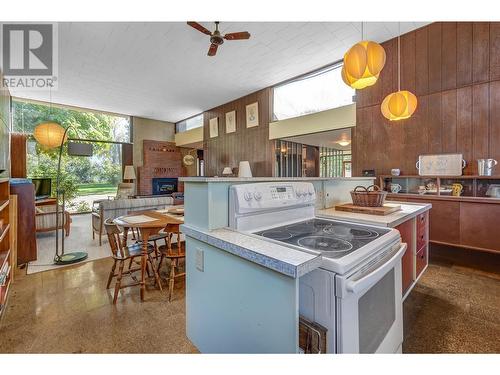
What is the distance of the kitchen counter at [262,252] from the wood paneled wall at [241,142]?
4647 mm

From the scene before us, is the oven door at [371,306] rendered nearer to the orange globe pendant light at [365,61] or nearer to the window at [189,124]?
the orange globe pendant light at [365,61]

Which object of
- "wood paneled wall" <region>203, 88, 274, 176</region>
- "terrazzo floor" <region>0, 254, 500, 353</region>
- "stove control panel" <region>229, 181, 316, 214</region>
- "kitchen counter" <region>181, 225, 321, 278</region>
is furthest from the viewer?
"wood paneled wall" <region>203, 88, 274, 176</region>

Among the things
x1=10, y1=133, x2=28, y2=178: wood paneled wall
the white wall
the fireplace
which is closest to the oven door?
x1=10, y1=133, x2=28, y2=178: wood paneled wall

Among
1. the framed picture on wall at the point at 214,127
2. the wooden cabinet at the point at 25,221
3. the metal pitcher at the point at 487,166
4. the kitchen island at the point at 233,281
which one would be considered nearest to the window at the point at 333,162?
the framed picture on wall at the point at 214,127

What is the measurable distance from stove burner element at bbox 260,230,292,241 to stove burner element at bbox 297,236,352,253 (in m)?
0.08

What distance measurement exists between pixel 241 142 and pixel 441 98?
4.37m

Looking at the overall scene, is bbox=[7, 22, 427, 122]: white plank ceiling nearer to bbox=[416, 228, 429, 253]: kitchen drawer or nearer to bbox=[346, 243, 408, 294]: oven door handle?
bbox=[416, 228, 429, 253]: kitchen drawer

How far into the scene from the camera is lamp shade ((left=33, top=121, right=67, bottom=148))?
3812 mm

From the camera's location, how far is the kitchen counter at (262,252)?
848 millimetres

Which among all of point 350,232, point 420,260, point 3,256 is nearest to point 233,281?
point 350,232

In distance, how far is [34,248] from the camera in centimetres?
313

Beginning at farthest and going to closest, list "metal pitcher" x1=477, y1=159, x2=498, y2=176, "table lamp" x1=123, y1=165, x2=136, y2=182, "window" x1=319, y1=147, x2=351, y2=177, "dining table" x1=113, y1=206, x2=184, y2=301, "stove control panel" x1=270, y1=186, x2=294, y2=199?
"window" x1=319, y1=147, x2=351, y2=177
"table lamp" x1=123, y1=165, x2=136, y2=182
"metal pitcher" x1=477, y1=159, x2=498, y2=176
"dining table" x1=113, y1=206, x2=184, y2=301
"stove control panel" x1=270, y1=186, x2=294, y2=199
